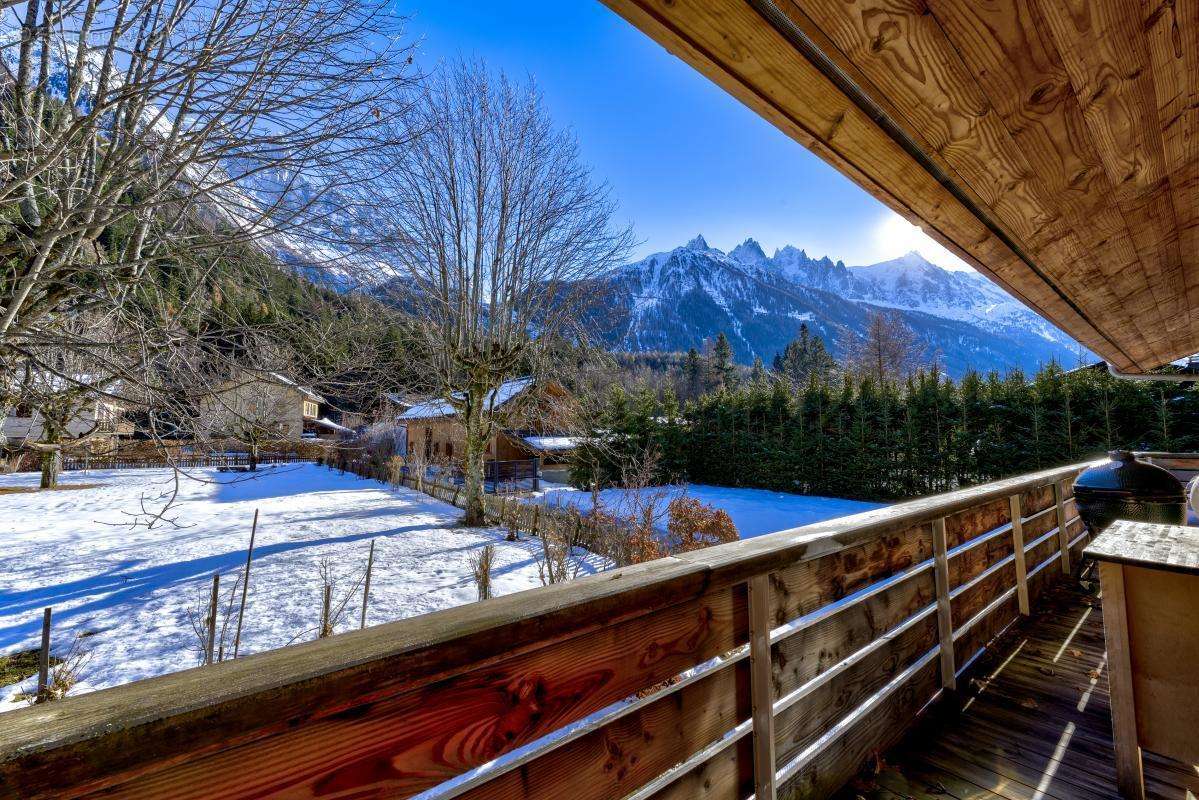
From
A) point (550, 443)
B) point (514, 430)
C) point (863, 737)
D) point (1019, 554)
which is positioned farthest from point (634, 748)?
point (550, 443)

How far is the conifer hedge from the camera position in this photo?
971 centimetres

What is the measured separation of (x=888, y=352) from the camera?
76.9 ft

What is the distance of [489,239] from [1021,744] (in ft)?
32.2

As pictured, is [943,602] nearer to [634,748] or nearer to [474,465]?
[634,748]

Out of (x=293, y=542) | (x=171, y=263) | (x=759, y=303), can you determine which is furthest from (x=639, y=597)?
(x=759, y=303)

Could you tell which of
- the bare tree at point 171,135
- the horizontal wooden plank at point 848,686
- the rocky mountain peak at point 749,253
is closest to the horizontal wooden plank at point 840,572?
the horizontal wooden plank at point 848,686

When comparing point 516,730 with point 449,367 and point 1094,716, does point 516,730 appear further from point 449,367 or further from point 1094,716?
point 449,367

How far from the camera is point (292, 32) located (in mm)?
2951

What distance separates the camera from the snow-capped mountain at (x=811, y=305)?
115m

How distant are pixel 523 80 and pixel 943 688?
34.4 feet

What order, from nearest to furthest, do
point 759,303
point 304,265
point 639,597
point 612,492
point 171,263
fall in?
point 639,597 → point 304,265 → point 171,263 → point 612,492 → point 759,303

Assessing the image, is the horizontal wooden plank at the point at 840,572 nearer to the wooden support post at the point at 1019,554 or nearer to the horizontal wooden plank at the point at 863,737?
the horizontal wooden plank at the point at 863,737

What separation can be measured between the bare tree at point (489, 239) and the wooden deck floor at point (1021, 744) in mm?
8731

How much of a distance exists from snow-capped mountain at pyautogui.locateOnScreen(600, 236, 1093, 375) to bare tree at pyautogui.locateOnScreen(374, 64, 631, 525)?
83.2m
